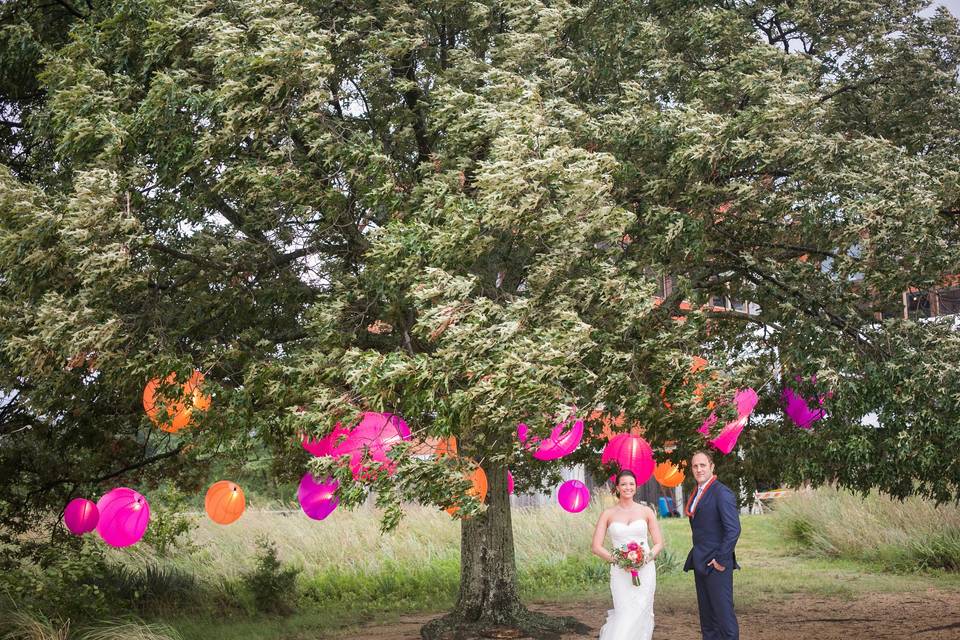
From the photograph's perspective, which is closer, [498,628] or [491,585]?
[498,628]

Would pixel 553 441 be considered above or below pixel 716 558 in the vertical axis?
above

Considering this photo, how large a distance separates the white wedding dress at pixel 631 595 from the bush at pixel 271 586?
798 cm

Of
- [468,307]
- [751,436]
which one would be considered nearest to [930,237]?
[751,436]

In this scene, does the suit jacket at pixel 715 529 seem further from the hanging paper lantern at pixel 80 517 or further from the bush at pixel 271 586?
the bush at pixel 271 586

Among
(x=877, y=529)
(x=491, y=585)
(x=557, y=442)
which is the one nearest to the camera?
(x=557, y=442)

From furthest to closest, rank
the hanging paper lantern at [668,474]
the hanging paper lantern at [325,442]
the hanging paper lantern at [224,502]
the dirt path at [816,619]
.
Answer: the dirt path at [816,619] < the hanging paper lantern at [668,474] < the hanging paper lantern at [224,502] < the hanging paper lantern at [325,442]

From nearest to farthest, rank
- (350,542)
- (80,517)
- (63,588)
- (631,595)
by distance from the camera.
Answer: (631,595) < (63,588) < (80,517) < (350,542)

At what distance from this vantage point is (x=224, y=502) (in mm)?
9523

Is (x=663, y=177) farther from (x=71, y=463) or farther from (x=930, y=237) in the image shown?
(x=71, y=463)

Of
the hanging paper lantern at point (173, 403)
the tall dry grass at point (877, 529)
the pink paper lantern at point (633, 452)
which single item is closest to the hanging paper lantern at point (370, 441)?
the hanging paper lantern at point (173, 403)

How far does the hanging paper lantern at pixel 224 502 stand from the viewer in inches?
374

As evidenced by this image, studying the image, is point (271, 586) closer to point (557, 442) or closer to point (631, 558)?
point (557, 442)

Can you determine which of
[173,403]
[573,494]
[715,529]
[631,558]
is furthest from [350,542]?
[715,529]

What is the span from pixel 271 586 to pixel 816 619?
777 cm
